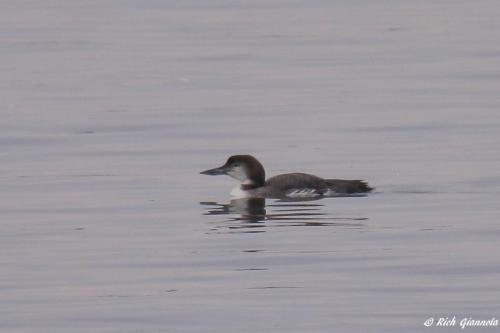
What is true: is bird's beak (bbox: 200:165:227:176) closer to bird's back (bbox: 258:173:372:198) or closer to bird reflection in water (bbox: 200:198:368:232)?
bird's back (bbox: 258:173:372:198)

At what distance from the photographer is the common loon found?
15664 mm

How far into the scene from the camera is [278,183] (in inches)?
635

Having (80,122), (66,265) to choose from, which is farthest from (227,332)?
(80,122)

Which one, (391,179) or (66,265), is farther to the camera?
A: (391,179)

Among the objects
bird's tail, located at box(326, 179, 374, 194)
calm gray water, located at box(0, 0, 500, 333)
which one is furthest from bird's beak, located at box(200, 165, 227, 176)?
bird's tail, located at box(326, 179, 374, 194)

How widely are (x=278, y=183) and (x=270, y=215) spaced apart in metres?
1.23

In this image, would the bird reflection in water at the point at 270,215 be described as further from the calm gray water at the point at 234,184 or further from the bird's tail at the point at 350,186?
the bird's tail at the point at 350,186

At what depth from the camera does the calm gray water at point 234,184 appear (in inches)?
422

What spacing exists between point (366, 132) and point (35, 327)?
982 cm

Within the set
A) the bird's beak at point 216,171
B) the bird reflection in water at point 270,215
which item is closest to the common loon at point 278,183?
the bird's beak at point 216,171

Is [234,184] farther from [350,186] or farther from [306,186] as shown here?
[350,186]

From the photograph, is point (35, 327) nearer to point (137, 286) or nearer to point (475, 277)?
point (137, 286)

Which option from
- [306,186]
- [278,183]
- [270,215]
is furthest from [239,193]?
[270,215]

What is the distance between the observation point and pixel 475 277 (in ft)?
36.7
